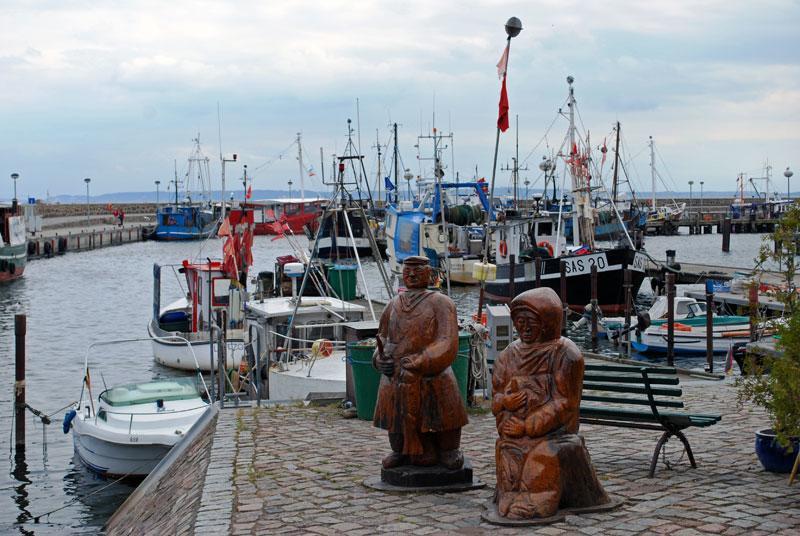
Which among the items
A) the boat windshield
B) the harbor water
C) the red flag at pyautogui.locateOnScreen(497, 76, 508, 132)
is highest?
the red flag at pyautogui.locateOnScreen(497, 76, 508, 132)

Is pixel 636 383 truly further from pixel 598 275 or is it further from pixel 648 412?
pixel 598 275

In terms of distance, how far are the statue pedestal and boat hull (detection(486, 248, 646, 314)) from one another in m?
30.8

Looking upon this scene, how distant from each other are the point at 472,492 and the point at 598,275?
105 ft

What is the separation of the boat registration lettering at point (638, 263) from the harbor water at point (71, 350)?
16.4 feet

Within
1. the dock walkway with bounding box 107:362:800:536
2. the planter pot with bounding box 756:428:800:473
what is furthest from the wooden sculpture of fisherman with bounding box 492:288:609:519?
the planter pot with bounding box 756:428:800:473

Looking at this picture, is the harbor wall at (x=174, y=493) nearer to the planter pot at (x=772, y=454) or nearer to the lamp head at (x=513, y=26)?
the planter pot at (x=772, y=454)

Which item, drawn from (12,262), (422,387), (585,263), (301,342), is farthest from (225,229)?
(12,262)

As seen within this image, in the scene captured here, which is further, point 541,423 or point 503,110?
point 503,110

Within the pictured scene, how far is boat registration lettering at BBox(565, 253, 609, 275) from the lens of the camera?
132 ft

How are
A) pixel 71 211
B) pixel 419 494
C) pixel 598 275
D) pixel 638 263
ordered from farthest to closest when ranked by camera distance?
pixel 71 211 → pixel 638 263 → pixel 598 275 → pixel 419 494

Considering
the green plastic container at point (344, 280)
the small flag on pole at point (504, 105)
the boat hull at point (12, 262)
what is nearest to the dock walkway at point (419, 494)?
the small flag on pole at point (504, 105)

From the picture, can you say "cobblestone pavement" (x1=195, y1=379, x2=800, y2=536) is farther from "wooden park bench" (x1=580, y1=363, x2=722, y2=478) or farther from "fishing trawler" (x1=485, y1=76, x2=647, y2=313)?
"fishing trawler" (x1=485, y1=76, x2=647, y2=313)

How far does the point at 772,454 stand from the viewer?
Result: 9.21 m

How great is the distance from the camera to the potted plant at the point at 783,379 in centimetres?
832
